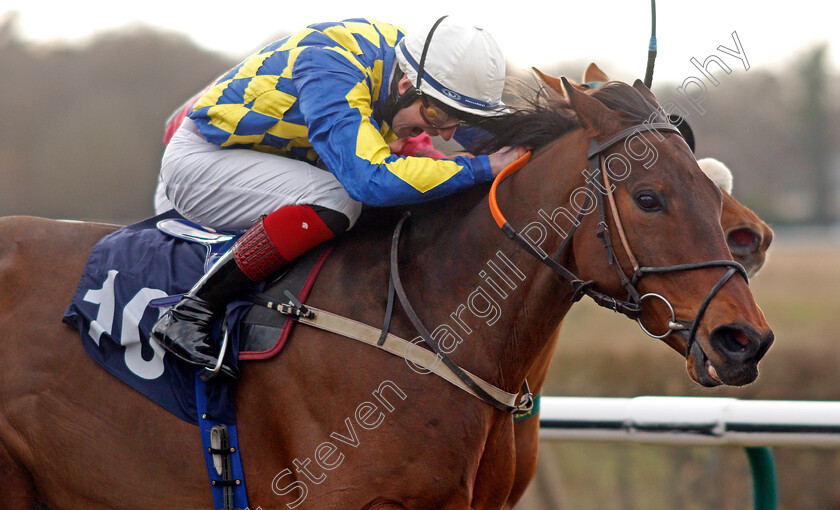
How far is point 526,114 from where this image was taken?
8.76 feet

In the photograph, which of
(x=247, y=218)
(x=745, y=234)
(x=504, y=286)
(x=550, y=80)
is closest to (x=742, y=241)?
(x=745, y=234)

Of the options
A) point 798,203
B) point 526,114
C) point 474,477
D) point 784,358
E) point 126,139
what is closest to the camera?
point 474,477

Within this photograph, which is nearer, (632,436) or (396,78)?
(396,78)

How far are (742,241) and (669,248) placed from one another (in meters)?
1.44

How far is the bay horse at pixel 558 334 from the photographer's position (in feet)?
10.3

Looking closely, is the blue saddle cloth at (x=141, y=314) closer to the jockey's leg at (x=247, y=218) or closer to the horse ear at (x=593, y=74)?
the jockey's leg at (x=247, y=218)

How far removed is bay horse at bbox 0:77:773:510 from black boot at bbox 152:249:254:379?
151 millimetres

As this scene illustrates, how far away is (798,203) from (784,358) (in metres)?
31.6

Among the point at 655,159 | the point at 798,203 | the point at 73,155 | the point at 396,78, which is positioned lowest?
the point at 73,155

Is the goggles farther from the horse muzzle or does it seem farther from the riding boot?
A: the horse muzzle

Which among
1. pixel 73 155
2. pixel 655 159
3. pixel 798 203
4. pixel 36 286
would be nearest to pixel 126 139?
pixel 73 155

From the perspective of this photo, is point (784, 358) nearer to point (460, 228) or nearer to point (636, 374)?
point (636, 374)

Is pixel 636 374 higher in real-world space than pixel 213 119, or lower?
lower

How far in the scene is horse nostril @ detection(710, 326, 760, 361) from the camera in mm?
2090
